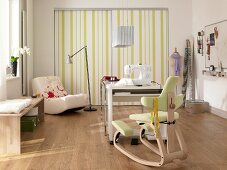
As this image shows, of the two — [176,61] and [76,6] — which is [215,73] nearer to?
[176,61]

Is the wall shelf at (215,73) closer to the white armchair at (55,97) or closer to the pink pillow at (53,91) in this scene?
the white armchair at (55,97)

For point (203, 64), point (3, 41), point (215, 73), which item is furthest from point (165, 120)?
point (203, 64)

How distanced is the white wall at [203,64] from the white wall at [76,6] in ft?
0.90

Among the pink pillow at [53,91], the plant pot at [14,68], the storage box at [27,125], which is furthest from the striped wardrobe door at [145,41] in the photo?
the storage box at [27,125]

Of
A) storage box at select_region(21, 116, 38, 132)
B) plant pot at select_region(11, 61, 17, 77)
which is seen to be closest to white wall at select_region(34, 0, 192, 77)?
plant pot at select_region(11, 61, 17, 77)

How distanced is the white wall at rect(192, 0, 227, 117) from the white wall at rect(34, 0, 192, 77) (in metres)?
0.27

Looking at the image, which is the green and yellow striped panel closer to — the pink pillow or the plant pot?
the pink pillow

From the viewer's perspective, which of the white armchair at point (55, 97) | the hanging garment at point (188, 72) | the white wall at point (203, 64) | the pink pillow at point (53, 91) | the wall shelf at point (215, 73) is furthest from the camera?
the hanging garment at point (188, 72)

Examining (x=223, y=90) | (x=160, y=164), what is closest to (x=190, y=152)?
(x=160, y=164)

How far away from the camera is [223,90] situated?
239 inches

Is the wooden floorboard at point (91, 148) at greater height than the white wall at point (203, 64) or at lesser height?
lesser

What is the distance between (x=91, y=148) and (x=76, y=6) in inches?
179

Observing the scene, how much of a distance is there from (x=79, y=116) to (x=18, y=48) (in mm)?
1681

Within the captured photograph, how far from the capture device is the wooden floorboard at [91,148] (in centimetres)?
324
